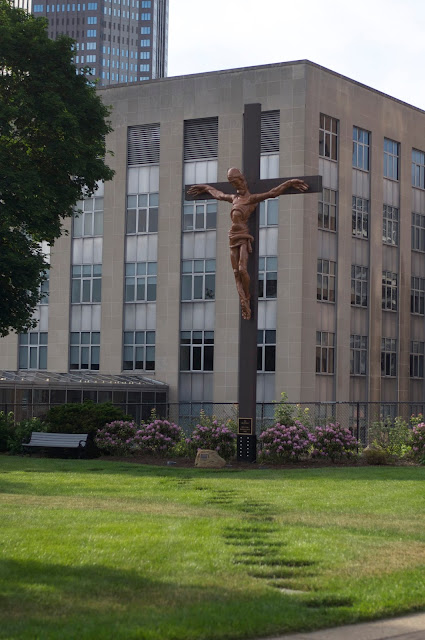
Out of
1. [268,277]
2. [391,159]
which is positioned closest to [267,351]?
[268,277]

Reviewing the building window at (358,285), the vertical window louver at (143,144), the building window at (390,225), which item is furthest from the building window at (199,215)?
the building window at (390,225)

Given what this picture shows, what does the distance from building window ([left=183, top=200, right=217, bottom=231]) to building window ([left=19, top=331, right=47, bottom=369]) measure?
12391mm

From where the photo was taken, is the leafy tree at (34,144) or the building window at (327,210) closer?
A: the leafy tree at (34,144)

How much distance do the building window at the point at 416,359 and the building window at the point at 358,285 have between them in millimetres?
6526

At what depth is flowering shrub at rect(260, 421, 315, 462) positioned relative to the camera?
2941 centimetres

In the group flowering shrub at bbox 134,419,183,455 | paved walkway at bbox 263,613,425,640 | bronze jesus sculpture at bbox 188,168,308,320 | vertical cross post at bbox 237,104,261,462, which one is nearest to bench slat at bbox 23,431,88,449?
flowering shrub at bbox 134,419,183,455

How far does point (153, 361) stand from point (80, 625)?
57.9 m

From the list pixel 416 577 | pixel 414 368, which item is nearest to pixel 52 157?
pixel 416 577

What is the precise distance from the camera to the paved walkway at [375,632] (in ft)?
27.9

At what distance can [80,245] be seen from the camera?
68812 millimetres

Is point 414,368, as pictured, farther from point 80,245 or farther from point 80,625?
point 80,625

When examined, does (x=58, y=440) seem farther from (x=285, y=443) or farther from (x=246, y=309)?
(x=246, y=309)

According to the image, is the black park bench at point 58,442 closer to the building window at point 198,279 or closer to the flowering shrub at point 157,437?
the flowering shrub at point 157,437

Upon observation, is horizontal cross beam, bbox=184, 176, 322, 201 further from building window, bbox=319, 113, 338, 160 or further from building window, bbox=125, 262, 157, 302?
building window, bbox=125, 262, 157, 302
